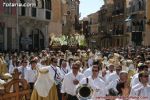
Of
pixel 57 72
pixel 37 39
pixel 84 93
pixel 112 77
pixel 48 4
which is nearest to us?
pixel 84 93

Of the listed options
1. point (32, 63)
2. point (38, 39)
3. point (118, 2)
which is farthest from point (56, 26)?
point (32, 63)

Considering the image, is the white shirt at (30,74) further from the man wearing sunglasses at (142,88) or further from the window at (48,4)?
the window at (48,4)

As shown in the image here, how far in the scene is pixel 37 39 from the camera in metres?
49.7

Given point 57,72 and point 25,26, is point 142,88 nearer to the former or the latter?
point 57,72

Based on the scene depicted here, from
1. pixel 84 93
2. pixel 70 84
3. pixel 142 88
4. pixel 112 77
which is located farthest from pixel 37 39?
pixel 84 93

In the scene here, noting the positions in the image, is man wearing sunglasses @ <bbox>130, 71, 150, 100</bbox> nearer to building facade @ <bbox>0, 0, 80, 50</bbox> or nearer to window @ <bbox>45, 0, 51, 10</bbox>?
building facade @ <bbox>0, 0, 80, 50</bbox>

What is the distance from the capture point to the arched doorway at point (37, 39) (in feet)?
160

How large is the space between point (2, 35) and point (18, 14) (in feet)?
9.06

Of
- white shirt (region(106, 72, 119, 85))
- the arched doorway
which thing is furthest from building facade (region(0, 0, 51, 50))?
white shirt (region(106, 72, 119, 85))

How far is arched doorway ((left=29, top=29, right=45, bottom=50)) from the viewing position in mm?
48656

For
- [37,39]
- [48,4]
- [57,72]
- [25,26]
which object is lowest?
[57,72]

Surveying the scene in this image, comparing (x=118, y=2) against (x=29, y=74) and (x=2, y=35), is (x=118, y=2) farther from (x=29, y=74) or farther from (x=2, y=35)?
(x=29, y=74)

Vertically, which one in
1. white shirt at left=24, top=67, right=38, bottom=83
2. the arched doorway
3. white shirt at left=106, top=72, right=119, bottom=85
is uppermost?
the arched doorway

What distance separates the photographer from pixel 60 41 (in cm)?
4828
